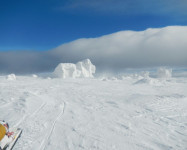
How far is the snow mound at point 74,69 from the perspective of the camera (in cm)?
7351

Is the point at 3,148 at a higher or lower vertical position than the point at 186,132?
higher

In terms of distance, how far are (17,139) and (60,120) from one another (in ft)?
8.85

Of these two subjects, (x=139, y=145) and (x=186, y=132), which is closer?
(x=139, y=145)

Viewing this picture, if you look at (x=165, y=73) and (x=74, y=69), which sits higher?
(x=74, y=69)

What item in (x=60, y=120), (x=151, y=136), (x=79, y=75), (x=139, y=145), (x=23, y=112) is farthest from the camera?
(x=79, y=75)

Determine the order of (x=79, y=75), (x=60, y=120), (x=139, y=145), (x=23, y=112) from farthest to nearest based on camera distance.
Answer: (x=79, y=75) → (x=23, y=112) → (x=60, y=120) → (x=139, y=145)

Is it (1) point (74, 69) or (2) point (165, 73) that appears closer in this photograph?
(1) point (74, 69)

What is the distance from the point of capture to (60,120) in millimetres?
8367

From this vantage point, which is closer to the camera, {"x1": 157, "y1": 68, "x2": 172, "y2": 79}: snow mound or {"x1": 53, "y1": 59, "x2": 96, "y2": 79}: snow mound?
{"x1": 53, "y1": 59, "x2": 96, "y2": 79}: snow mound

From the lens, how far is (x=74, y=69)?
7544 centimetres

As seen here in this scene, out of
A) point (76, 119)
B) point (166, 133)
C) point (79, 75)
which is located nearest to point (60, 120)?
point (76, 119)

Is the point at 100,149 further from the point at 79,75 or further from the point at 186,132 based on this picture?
the point at 79,75

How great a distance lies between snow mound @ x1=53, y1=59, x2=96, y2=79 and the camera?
241ft

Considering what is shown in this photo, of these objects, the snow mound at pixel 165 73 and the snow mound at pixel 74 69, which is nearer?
the snow mound at pixel 74 69
